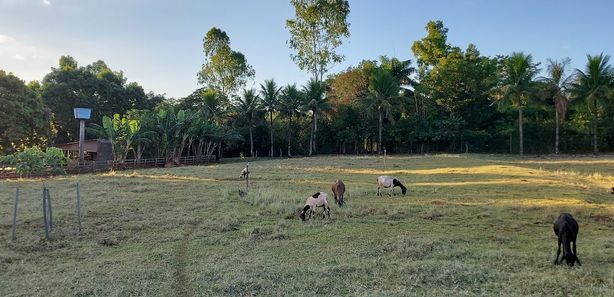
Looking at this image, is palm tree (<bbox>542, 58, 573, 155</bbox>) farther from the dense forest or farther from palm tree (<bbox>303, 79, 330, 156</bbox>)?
palm tree (<bbox>303, 79, 330, 156</bbox>)

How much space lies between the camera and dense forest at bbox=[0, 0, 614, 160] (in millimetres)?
40034

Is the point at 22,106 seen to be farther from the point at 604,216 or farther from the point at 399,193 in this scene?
the point at 604,216

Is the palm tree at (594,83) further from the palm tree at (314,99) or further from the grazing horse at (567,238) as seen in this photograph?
the grazing horse at (567,238)

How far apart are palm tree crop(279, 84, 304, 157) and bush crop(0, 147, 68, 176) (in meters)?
27.0

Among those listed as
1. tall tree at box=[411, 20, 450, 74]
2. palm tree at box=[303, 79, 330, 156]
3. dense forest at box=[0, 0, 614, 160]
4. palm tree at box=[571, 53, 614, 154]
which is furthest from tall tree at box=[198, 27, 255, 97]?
palm tree at box=[571, 53, 614, 154]

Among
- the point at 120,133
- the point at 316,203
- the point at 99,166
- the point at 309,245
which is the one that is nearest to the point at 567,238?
the point at 309,245

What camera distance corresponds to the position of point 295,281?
23.7 ft

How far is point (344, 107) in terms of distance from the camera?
51.5m

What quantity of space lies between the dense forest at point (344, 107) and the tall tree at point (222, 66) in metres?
0.13

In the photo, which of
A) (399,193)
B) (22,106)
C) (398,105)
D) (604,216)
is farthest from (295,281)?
(398,105)

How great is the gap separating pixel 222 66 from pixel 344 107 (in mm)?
15959

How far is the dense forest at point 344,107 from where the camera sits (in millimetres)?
40034

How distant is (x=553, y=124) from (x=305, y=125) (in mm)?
27020

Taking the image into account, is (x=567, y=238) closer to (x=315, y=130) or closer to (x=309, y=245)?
(x=309, y=245)
